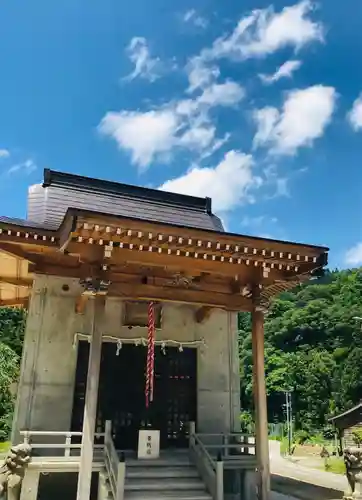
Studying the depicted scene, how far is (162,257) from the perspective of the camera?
32.1 ft

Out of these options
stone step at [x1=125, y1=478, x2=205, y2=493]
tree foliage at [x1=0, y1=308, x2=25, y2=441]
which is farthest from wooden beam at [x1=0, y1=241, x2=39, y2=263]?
tree foliage at [x1=0, y1=308, x2=25, y2=441]

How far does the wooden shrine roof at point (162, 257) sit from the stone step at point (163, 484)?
12.7ft

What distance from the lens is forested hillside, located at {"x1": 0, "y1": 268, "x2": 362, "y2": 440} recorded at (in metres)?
43.7

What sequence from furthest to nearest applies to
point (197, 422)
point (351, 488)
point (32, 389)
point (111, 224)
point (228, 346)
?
point (228, 346) → point (197, 422) → point (32, 389) → point (351, 488) → point (111, 224)

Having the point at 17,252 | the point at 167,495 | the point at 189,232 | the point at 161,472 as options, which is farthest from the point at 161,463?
the point at 17,252

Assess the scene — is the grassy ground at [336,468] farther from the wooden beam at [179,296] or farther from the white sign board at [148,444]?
the wooden beam at [179,296]

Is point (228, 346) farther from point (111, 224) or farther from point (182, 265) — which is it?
point (111, 224)

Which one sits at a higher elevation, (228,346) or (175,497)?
(228,346)

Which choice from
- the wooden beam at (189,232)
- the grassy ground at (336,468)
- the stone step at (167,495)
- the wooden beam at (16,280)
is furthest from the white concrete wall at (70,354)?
the grassy ground at (336,468)

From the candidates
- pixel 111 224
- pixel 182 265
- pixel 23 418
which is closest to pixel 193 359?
pixel 182 265

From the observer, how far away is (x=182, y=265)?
1002 centimetres

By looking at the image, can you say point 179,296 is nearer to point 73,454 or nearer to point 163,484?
point 163,484

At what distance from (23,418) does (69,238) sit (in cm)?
507

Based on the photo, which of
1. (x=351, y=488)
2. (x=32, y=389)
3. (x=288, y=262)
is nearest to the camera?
(x=351, y=488)
